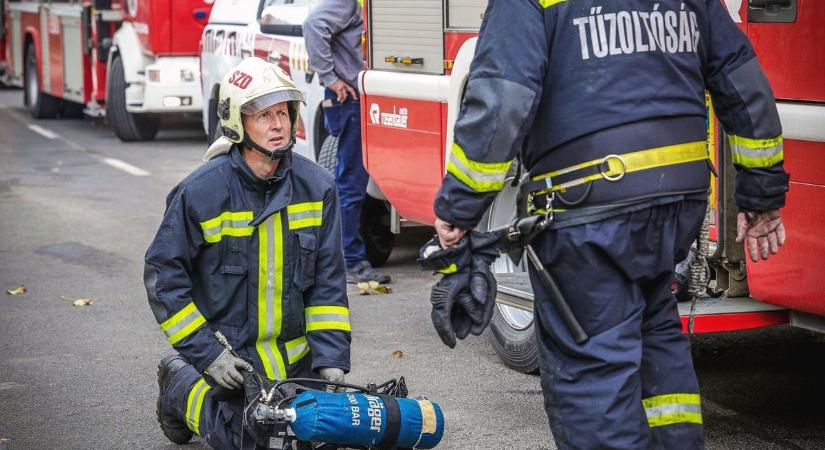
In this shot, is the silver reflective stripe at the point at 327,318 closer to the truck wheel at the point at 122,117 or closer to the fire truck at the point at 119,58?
the fire truck at the point at 119,58

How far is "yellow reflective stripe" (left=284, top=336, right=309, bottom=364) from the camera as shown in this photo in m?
4.59

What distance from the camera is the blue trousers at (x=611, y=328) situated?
10.9 ft

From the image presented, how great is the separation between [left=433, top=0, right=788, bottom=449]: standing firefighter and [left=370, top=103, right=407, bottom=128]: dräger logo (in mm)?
3236

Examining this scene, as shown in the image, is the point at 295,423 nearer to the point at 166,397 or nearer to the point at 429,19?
the point at 166,397

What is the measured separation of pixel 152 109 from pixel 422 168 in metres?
9.20

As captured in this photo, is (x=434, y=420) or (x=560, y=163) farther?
(x=434, y=420)


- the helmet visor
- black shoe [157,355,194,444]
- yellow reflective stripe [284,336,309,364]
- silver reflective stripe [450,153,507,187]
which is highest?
the helmet visor

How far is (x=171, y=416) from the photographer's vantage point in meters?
4.79

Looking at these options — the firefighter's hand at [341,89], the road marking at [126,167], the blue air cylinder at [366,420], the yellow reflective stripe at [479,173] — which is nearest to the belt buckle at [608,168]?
the yellow reflective stripe at [479,173]

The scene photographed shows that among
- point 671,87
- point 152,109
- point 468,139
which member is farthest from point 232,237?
point 152,109

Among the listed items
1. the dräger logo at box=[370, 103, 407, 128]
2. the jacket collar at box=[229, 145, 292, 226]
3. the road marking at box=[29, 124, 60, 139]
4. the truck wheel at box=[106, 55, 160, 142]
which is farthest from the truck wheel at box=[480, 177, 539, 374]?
the road marking at box=[29, 124, 60, 139]

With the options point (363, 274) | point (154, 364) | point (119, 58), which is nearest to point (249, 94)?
point (154, 364)

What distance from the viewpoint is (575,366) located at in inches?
133

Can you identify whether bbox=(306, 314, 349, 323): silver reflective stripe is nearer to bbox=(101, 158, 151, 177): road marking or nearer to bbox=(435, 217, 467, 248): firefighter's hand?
bbox=(435, 217, 467, 248): firefighter's hand
